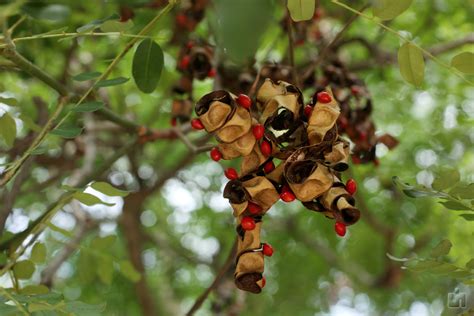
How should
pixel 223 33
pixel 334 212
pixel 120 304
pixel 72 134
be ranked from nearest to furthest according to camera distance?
pixel 223 33, pixel 334 212, pixel 72 134, pixel 120 304

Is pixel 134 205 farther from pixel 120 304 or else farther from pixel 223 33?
pixel 223 33

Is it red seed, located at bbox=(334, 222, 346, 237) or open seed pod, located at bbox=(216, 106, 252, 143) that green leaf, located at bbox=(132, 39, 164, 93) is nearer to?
open seed pod, located at bbox=(216, 106, 252, 143)

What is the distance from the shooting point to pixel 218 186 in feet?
10.6

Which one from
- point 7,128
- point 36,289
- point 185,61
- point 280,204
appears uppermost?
point 7,128

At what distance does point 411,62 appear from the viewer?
38.2 inches

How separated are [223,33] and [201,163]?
2.73 metres

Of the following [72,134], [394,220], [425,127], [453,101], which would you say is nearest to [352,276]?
[394,220]

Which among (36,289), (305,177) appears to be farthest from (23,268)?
(305,177)

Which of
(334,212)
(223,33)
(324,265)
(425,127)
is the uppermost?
(223,33)

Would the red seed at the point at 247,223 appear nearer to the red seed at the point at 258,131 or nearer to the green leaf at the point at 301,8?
the red seed at the point at 258,131

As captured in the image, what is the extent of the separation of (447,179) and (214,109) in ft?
1.03

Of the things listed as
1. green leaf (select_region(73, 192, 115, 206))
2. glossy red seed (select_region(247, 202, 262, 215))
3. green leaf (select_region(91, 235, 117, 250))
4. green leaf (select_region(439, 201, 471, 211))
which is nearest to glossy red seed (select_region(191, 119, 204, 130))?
glossy red seed (select_region(247, 202, 262, 215))

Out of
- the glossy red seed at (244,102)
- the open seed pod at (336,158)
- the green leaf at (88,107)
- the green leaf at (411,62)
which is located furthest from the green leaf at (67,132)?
the green leaf at (411,62)

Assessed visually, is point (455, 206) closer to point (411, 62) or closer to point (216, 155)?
point (411, 62)
